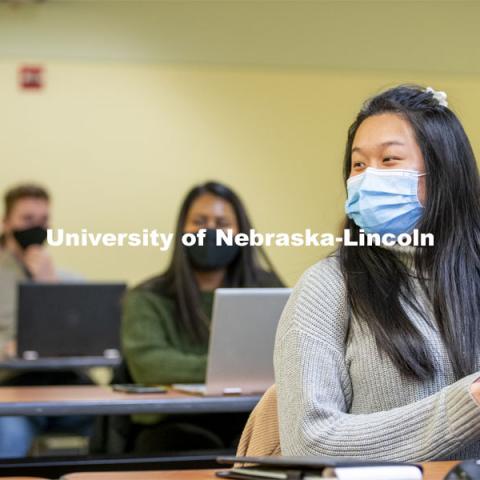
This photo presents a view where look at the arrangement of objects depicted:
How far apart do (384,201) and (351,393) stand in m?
0.35

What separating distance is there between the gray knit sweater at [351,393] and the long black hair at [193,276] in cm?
149

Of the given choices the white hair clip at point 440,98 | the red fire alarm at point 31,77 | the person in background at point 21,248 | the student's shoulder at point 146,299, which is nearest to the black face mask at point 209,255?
the student's shoulder at point 146,299

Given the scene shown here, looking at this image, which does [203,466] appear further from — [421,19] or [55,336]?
[421,19]

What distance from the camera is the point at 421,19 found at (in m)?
5.80

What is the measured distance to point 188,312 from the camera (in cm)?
334

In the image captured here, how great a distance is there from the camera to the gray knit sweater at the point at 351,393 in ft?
5.27

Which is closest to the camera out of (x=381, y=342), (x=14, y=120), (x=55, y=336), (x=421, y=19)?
(x=381, y=342)

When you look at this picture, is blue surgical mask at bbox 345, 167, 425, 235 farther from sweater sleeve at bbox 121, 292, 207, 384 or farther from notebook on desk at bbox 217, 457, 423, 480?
sweater sleeve at bbox 121, 292, 207, 384

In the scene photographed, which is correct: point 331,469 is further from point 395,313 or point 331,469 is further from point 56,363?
point 56,363

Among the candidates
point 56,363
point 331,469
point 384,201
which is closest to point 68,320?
point 56,363

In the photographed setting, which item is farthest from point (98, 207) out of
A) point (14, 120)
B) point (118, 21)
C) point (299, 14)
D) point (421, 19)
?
point (421, 19)

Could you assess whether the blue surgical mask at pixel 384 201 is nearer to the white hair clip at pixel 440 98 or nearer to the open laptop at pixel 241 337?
the white hair clip at pixel 440 98

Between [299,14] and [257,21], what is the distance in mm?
229

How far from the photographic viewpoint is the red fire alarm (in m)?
5.44
